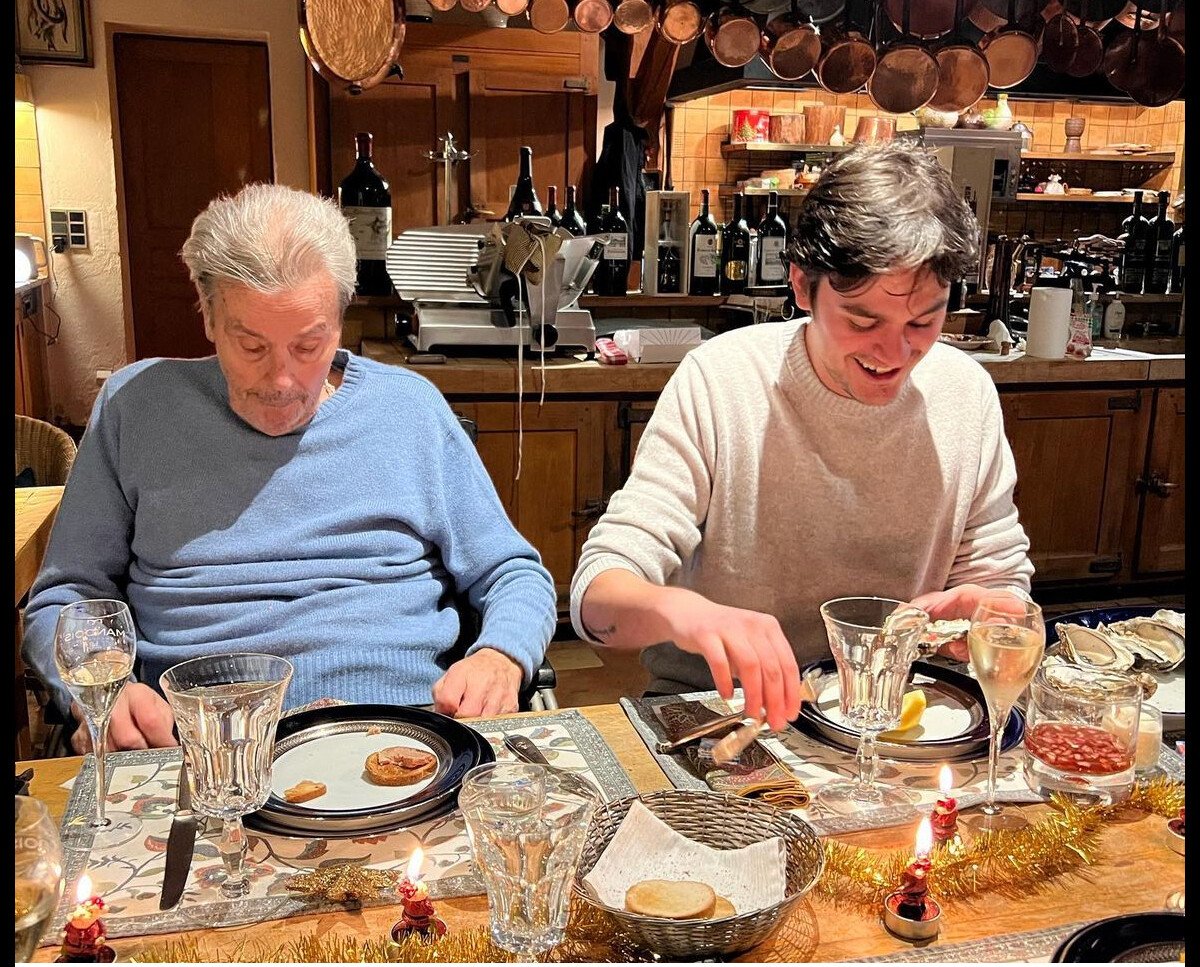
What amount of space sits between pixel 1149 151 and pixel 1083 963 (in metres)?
7.32

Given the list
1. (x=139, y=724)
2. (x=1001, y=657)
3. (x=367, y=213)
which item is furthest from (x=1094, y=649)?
(x=367, y=213)

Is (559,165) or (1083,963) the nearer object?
(1083,963)

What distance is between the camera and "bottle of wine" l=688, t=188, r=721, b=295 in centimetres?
405

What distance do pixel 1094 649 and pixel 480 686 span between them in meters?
0.79

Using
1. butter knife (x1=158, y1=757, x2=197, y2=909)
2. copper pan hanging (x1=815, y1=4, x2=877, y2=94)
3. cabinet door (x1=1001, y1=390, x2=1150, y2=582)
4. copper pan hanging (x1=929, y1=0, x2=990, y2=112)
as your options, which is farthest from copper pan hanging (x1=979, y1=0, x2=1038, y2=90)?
butter knife (x1=158, y1=757, x2=197, y2=909)

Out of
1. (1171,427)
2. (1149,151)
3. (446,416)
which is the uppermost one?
(1149,151)

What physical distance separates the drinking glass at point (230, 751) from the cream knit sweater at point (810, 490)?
2.67 feet

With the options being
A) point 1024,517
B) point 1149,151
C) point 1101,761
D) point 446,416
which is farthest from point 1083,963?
point 1149,151

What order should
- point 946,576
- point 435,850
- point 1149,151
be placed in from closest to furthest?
point 435,850 → point 946,576 → point 1149,151

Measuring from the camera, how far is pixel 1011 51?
Result: 3.15 meters

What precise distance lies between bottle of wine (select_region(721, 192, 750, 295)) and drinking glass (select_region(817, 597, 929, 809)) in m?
3.18

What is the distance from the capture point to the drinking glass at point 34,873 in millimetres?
650

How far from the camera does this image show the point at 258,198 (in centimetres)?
163
